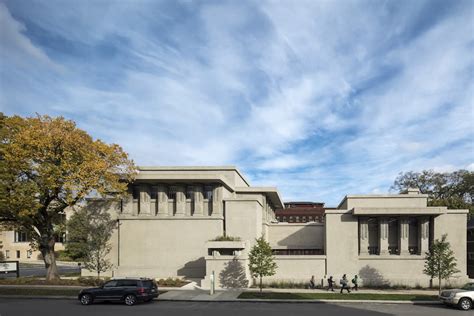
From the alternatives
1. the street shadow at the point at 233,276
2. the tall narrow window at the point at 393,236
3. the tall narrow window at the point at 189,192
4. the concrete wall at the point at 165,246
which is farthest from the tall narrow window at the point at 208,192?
the tall narrow window at the point at 393,236

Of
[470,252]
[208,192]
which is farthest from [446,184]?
[208,192]

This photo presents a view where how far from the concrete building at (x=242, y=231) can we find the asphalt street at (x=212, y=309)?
32.5 ft

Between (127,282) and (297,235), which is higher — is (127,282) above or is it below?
below

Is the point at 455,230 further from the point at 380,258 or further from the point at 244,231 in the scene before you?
the point at 244,231

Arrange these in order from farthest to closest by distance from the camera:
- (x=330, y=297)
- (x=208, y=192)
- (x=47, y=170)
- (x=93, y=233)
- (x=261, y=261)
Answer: (x=208, y=192) < (x=93, y=233) < (x=47, y=170) < (x=261, y=261) < (x=330, y=297)

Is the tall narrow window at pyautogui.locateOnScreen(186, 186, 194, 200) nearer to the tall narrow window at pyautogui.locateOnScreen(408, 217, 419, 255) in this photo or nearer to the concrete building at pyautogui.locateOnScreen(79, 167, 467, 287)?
the concrete building at pyautogui.locateOnScreen(79, 167, 467, 287)

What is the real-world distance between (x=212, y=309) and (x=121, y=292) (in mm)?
6002

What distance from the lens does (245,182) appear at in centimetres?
5147

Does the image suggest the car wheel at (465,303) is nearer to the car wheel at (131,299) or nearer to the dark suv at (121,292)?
the dark suv at (121,292)

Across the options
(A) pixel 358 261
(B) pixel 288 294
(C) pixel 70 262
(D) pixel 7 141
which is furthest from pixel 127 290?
(C) pixel 70 262

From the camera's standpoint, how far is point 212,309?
2230 centimetres

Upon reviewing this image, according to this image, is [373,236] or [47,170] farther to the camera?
[373,236]

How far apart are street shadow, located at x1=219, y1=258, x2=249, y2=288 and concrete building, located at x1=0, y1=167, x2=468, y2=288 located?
1.58m

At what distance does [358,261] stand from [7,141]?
32158 millimetres
